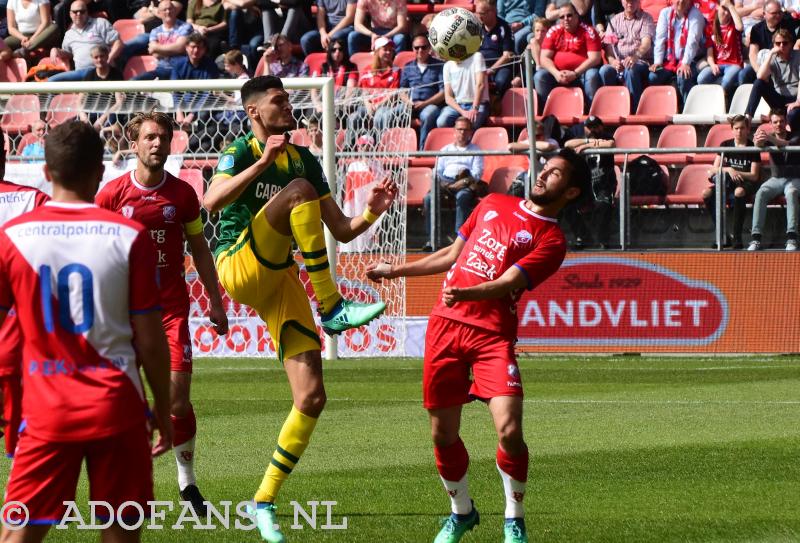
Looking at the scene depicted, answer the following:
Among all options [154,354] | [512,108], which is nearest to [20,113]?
[512,108]

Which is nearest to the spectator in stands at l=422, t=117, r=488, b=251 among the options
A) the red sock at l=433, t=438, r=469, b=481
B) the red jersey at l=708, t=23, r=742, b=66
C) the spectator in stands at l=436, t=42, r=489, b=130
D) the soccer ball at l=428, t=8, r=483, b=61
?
the soccer ball at l=428, t=8, r=483, b=61

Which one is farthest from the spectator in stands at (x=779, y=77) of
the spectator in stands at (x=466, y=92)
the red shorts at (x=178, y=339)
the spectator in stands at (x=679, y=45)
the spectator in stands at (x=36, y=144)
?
the red shorts at (x=178, y=339)

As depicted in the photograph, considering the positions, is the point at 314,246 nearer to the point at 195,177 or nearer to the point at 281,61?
the point at 195,177

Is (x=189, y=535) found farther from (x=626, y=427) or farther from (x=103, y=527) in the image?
(x=626, y=427)

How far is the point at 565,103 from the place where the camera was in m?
19.2

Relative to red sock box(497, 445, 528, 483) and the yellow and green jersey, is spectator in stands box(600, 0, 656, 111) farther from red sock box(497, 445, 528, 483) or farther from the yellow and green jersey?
red sock box(497, 445, 528, 483)

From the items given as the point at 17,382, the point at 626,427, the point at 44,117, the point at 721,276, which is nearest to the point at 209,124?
the point at 44,117

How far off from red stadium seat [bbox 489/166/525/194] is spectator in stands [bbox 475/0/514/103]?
2831mm

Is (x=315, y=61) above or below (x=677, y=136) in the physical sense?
above

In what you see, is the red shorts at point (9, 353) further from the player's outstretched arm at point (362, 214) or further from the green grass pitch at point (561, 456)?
the player's outstretched arm at point (362, 214)

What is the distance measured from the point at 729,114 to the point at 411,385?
7.52 metres

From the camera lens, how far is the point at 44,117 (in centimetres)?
1794

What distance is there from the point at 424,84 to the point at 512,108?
135 cm

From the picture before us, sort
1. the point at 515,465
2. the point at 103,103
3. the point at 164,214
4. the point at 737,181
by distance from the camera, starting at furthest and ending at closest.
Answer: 1. the point at 103,103
2. the point at 737,181
3. the point at 164,214
4. the point at 515,465
